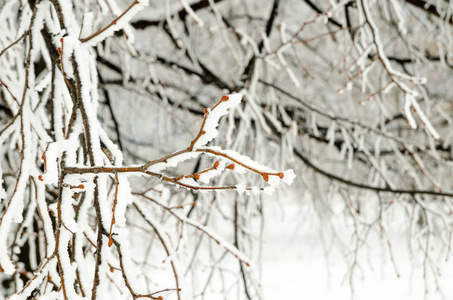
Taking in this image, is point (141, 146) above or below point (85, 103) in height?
above

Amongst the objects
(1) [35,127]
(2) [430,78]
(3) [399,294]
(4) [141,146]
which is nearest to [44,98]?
(1) [35,127]

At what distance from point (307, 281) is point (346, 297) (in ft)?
3.52

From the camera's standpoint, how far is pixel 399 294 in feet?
18.0

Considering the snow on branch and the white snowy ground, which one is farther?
the white snowy ground

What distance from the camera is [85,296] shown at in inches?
26.3

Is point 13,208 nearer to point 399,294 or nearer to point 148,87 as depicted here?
point 148,87

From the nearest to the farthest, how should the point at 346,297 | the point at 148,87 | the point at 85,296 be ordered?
the point at 85,296
the point at 148,87
the point at 346,297

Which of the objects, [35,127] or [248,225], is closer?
[35,127]

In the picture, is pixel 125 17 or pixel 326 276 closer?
pixel 125 17

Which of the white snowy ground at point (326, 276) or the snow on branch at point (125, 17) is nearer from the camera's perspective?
the snow on branch at point (125, 17)

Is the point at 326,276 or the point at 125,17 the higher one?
the point at 326,276

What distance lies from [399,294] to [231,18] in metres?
4.10

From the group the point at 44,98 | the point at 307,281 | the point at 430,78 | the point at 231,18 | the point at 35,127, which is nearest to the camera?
the point at 35,127

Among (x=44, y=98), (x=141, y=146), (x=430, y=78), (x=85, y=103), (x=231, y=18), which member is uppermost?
(x=430, y=78)
